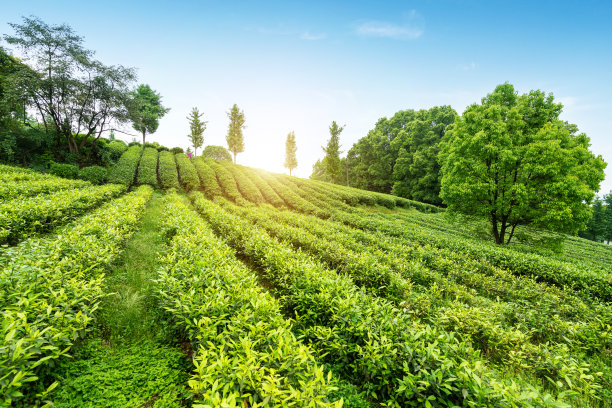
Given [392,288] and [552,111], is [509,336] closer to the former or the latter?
[392,288]

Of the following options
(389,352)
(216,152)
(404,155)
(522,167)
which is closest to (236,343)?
(389,352)

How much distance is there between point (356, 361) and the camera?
129 inches

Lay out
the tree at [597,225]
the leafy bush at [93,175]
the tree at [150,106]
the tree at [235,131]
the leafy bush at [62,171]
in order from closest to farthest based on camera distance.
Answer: the leafy bush at [62,171] < the leafy bush at [93,175] < the tree at [150,106] < the tree at [235,131] < the tree at [597,225]

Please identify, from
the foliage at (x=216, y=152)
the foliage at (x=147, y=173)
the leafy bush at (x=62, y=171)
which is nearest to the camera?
the leafy bush at (x=62, y=171)

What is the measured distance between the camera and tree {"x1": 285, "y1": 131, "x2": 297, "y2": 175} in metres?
52.5

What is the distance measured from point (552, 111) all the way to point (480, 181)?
7.25 meters

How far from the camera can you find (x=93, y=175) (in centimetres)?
1919

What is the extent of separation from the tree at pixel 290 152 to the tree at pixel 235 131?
1178cm

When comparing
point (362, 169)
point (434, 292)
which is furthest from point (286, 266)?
point (362, 169)

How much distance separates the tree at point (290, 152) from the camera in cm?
5250

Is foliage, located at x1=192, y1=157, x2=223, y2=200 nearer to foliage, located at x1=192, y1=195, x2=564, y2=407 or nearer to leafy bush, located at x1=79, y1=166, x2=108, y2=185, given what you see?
leafy bush, located at x1=79, y1=166, x2=108, y2=185

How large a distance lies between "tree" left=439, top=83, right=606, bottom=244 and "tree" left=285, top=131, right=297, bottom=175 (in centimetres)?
3973

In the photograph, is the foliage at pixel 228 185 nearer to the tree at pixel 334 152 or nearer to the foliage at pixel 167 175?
the foliage at pixel 167 175

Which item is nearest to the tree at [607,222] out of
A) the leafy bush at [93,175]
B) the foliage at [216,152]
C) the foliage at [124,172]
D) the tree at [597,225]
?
the tree at [597,225]
